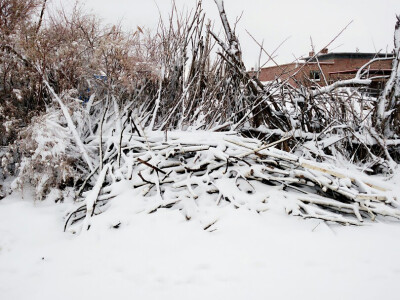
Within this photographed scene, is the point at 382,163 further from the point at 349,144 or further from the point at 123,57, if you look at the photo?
the point at 123,57

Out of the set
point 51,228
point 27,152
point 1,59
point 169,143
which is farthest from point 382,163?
point 1,59

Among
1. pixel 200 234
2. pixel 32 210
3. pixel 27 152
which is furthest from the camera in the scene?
pixel 27 152

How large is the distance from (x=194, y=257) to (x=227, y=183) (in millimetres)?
684

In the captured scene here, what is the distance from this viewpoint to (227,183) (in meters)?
2.09

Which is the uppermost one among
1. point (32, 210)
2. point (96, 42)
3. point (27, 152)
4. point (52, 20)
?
point (52, 20)

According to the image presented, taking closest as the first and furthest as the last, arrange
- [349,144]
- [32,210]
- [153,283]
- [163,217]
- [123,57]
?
[153,283]
[163,217]
[32,210]
[123,57]
[349,144]

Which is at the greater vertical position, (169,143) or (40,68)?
(40,68)

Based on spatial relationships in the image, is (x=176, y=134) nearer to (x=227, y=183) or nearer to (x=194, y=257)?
(x=227, y=183)

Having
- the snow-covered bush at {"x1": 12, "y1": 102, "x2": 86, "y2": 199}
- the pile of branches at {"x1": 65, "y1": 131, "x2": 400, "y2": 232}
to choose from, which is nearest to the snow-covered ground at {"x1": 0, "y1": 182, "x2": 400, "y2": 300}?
the pile of branches at {"x1": 65, "y1": 131, "x2": 400, "y2": 232}

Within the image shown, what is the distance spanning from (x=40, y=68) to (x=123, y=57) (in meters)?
0.68

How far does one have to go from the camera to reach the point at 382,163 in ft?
9.08

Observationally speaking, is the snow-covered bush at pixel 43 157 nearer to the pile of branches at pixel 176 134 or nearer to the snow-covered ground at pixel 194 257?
the pile of branches at pixel 176 134

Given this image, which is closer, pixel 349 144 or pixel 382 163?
pixel 382 163

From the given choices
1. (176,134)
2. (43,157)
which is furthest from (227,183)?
(43,157)
